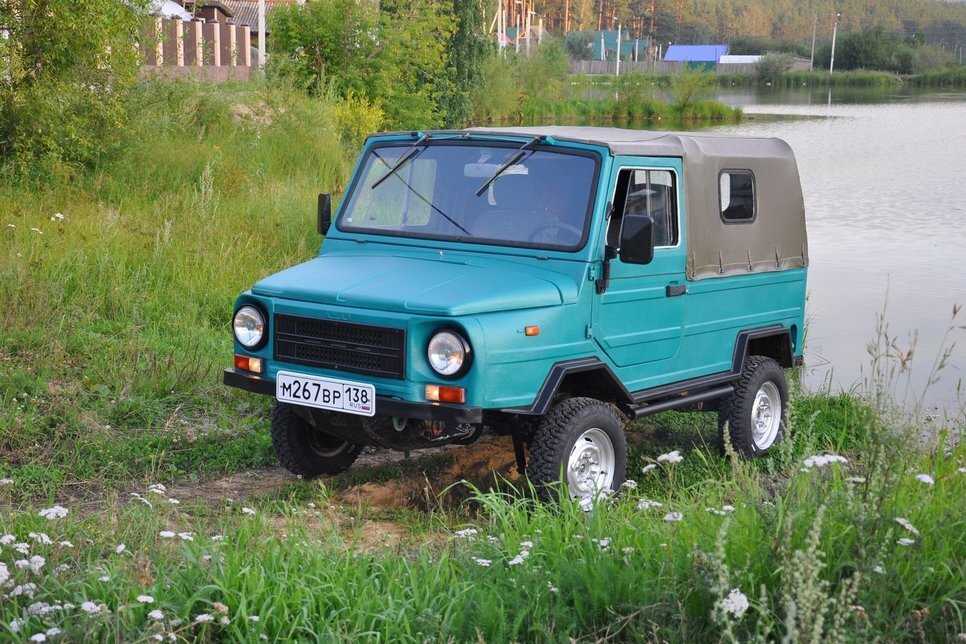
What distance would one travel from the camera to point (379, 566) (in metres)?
4.21

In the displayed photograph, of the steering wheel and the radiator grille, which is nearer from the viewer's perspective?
the radiator grille

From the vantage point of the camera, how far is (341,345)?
5.72m

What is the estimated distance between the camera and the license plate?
5.59 metres

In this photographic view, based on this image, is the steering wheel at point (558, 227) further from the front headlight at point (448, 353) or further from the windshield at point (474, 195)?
the front headlight at point (448, 353)

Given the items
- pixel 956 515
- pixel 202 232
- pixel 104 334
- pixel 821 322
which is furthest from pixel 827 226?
pixel 956 515

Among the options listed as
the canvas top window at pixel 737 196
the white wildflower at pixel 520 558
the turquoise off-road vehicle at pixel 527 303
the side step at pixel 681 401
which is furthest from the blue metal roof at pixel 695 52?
the white wildflower at pixel 520 558

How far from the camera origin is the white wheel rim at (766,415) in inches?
299

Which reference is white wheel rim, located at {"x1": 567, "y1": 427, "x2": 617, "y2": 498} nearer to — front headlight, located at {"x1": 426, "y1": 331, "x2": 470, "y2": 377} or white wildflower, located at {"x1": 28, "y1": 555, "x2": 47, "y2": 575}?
front headlight, located at {"x1": 426, "y1": 331, "x2": 470, "y2": 377}

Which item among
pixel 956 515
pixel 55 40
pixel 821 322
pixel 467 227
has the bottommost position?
pixel 821 322

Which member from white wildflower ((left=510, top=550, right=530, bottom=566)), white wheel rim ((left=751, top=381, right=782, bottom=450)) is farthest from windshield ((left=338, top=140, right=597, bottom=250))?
white wildflower ((left=510, top=550, right=530, bottom=566))

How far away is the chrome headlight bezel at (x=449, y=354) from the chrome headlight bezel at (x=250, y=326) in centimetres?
101

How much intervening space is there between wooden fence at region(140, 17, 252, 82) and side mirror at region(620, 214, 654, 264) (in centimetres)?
1041

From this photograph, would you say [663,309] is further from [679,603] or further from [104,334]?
[104,334]

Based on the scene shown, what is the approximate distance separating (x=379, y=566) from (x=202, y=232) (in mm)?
8456
